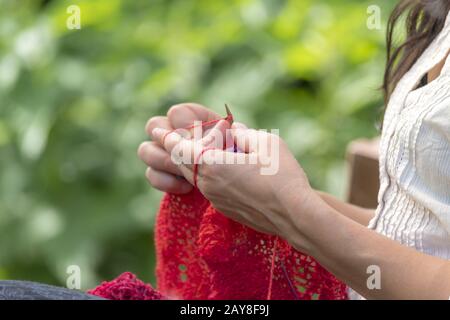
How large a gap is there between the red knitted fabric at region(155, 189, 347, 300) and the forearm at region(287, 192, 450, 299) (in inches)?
6.3

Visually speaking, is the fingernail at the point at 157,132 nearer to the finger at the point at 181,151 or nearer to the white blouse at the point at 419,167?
the finger at the point at 181,151

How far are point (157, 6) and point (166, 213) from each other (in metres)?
1.35

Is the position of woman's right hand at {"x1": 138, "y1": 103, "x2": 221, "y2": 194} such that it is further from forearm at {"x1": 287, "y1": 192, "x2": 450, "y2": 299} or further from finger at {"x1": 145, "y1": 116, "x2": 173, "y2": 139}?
forearm at {"x1": 287, "y1": 192, "x2": 450, "y2": 299}

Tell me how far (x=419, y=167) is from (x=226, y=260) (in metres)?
0.23

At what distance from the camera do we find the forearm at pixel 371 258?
810mm

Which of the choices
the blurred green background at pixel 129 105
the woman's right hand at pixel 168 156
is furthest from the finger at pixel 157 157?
the blurred green background at pixel 129 105

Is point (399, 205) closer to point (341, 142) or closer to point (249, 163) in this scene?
point (249, 163)

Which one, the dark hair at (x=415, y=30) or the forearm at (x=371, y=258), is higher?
the dark hair at (x=415, y=30)

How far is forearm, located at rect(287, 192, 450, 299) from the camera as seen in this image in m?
0.81

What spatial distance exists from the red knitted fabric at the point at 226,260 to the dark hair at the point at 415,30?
0.24m

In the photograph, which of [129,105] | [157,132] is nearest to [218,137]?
[157,132]

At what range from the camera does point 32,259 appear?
6.66 ft

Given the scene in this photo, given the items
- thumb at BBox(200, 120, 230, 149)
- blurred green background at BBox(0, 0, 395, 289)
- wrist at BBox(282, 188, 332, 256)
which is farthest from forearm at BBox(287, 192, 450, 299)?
blurred green background at BBox(0, 0, 395, 289)

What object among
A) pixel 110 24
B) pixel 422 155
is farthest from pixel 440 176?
pixel 110 24
